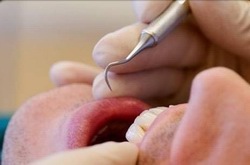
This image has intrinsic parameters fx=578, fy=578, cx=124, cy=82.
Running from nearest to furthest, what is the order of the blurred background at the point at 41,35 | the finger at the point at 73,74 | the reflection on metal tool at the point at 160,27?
the reflection on metal tool at the point at 160,27, the finger at the point at 73,74, the blurred background at the point at 41,35

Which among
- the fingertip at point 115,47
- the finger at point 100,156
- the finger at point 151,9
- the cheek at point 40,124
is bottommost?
the cheek at point 40,124

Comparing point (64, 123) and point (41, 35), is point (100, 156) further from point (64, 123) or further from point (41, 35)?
point (41, 35)

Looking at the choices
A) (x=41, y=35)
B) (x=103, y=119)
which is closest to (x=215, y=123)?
(x=103, y=119)

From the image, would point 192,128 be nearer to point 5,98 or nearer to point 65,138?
point 65,138

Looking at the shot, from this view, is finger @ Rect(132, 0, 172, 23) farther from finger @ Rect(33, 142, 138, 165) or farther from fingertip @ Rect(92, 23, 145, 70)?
finger @ Rect(33, 142, 138, 165)

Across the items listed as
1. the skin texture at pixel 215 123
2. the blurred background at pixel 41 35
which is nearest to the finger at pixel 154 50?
the skin texture at pixel 215 123

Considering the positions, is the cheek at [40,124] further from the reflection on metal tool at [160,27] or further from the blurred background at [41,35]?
the blurred background at [41,35]

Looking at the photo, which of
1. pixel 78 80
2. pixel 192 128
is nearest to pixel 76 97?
pixel 78 80

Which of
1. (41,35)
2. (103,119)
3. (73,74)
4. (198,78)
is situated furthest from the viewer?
(41,35)
